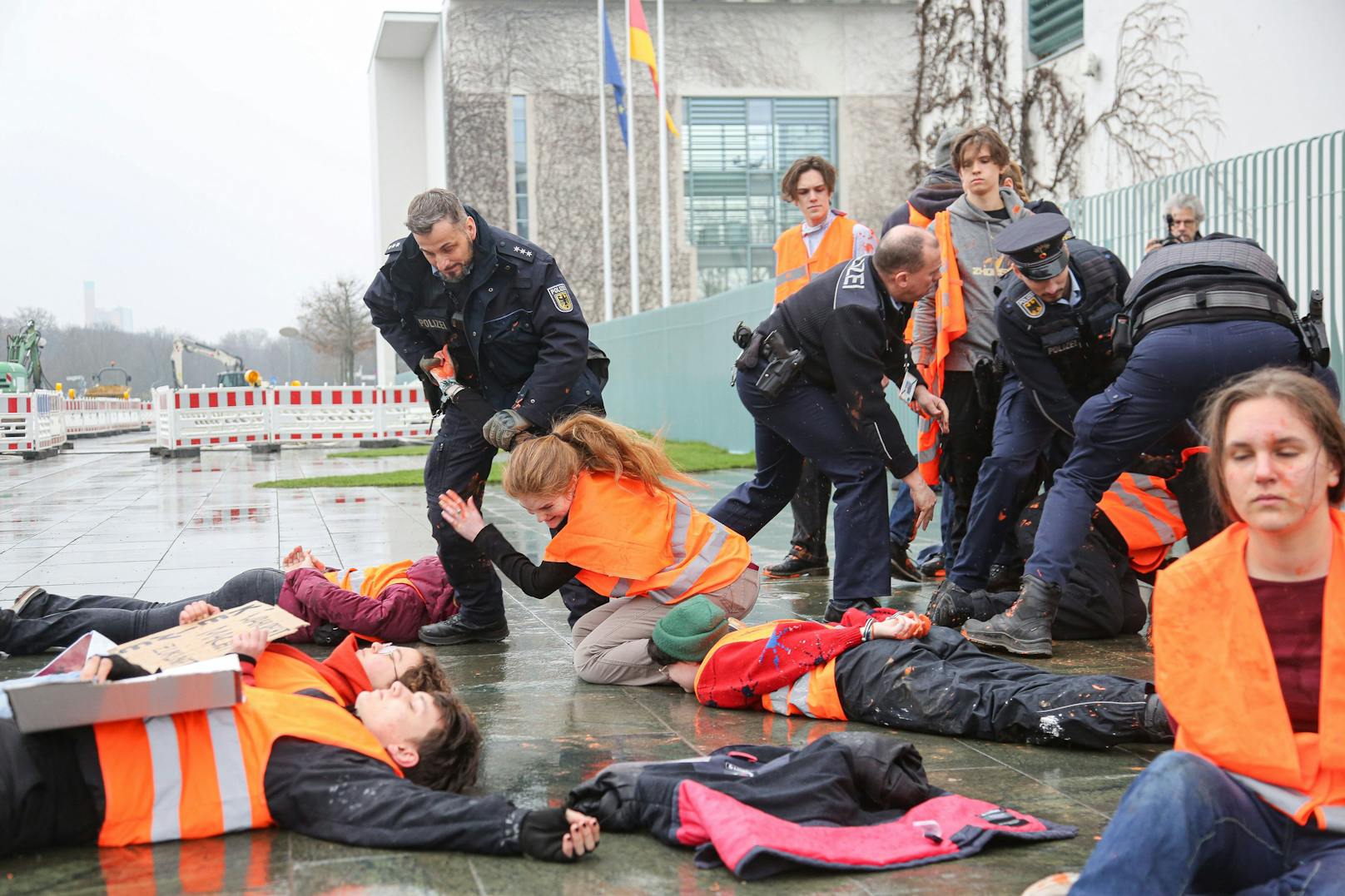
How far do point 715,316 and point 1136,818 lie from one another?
15.6 meters

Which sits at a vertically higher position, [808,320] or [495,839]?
[808,320]

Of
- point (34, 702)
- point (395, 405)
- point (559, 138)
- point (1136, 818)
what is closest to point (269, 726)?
point (34, 702)

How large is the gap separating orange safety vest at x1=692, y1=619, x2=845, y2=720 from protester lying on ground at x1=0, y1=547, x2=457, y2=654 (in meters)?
1.90

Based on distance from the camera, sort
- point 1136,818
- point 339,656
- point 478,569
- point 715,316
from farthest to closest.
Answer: point 715,316 → point 478,569 → point 339,656 → point 1136,818

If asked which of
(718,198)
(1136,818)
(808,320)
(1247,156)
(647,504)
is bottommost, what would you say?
(1136,818)

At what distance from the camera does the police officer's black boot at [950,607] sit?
526 centimetres

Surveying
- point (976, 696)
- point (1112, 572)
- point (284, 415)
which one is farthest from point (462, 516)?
point (284, 415)

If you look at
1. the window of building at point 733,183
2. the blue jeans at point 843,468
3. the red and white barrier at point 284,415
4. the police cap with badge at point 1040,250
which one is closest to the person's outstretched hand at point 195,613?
the blue jeans at point 843,468

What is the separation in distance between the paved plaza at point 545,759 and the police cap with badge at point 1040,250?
1.48 meters

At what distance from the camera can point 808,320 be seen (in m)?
5.56

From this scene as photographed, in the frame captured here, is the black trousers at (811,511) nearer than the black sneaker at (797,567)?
Yes

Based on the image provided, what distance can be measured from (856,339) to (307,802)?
124 inches

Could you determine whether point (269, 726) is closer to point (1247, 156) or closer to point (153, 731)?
point (153, 731)

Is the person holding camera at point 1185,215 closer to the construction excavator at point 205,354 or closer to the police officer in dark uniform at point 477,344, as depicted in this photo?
the police officer in dark uniform at point 477,344
